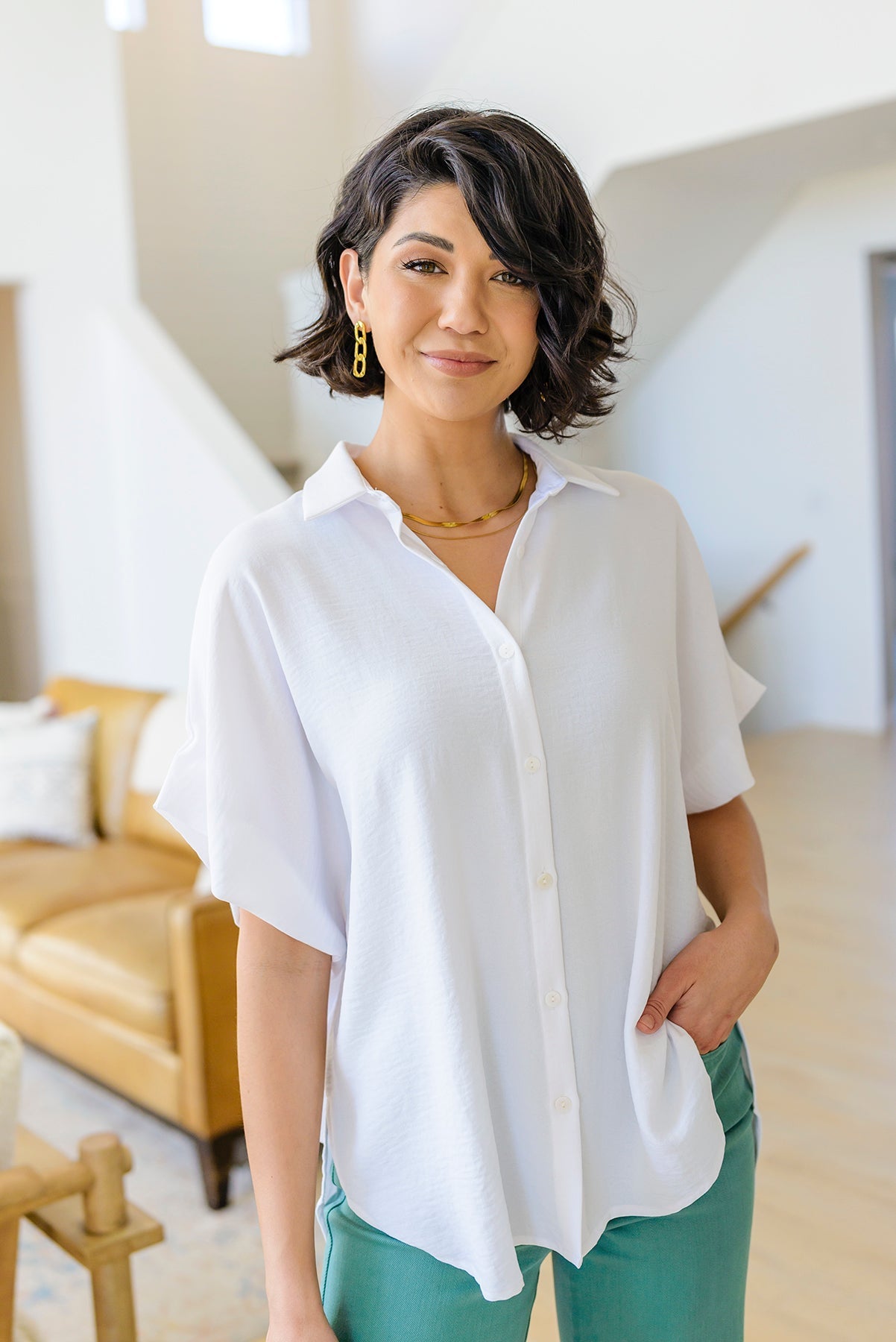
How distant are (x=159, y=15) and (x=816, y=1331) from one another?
6.52 meters

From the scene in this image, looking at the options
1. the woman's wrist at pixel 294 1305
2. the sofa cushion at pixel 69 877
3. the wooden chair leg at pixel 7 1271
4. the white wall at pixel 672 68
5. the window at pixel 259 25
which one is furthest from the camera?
the window at pixel 259 25

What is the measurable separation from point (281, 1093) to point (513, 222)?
0.67 meters

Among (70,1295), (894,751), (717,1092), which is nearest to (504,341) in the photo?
(717,1092)

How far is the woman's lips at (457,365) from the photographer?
97 cm

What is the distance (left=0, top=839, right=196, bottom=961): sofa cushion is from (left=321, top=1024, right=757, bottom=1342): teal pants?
8.29ft

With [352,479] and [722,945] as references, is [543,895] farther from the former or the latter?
[352,479]

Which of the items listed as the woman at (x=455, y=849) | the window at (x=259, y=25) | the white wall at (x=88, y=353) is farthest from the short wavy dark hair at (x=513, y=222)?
the window at (x=259, y=25)

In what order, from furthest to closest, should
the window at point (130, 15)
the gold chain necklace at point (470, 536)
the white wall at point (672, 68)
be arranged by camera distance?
the window at point (130, 15) < the white wall at point (672, 68) < the gold chain necklace at point (470, 536)

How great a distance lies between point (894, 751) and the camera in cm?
610

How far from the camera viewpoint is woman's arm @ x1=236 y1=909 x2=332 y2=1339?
939 mm

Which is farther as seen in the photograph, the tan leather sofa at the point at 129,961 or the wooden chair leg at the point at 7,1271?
the tan leather sofa at the point at 129,961

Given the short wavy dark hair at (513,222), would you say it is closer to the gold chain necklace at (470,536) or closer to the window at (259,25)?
the gold chain necklace at (470,536)

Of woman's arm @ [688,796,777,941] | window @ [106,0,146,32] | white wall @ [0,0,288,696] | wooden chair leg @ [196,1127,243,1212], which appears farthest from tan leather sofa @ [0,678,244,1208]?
window @ [106,0,146,32]

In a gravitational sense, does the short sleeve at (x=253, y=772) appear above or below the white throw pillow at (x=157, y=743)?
above
